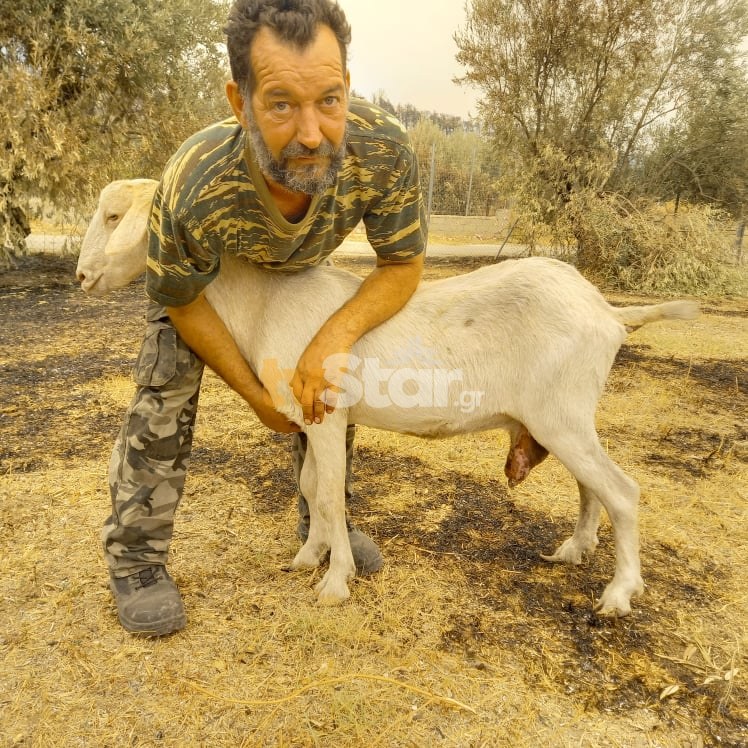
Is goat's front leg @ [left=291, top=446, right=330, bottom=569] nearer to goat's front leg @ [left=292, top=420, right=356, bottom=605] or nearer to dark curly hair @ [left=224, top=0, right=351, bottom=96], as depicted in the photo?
goat's front leg @ [left=292, top=420, right=356, bottom=605]

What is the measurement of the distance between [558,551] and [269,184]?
82.0 inches

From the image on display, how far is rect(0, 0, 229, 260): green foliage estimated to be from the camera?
352 inches

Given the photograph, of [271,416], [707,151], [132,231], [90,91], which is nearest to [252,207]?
[132,231]

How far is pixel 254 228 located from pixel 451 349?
0.87 meters

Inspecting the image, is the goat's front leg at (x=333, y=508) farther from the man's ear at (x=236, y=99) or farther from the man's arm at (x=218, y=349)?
the man's ear at (x=236, y=99)

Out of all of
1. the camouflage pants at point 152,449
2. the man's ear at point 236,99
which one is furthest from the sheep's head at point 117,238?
the man's ear at point 236,99

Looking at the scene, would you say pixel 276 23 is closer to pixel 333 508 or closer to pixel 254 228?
pixel 254 228

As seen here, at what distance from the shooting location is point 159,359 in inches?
96.7

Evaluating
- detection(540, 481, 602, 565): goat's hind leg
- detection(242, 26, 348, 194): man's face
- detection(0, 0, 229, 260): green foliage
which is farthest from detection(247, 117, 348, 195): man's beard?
detection(0, 0, 229, 260): green foliage

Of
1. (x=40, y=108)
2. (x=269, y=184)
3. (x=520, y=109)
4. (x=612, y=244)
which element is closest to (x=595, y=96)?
(x=520, y=109)

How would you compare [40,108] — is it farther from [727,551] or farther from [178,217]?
[727,551]

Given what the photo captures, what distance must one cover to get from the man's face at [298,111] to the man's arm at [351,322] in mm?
535

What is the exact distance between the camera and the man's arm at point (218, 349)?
7.84 ft

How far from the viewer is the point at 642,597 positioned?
107 inches
